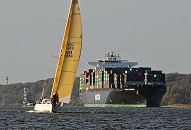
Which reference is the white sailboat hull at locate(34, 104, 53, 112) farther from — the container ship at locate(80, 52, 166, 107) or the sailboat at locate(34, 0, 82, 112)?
the container ship at locate(80, 52, 166, 107)

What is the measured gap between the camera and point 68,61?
8275 cm

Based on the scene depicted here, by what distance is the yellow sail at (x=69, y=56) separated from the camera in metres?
81.5

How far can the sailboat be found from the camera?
267 feet

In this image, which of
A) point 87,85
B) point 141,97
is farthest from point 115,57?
point 141,97

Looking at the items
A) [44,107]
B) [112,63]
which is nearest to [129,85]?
[112,63]

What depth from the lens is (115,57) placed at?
188875mm

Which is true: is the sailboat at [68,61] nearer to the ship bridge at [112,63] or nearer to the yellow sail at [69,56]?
the yellow sail at [69,56]

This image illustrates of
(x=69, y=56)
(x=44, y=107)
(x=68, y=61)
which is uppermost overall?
(x=69, y=56)

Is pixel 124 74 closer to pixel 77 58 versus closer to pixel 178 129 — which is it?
pixel 77 58

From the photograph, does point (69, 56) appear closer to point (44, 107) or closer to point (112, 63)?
point (44, 107)

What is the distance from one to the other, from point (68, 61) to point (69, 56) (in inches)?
23.6

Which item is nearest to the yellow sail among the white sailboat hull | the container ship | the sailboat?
the sailboat

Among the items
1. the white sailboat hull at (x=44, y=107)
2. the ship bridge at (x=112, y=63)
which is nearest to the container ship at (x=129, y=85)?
the ship bridge at (x=112, y=63)

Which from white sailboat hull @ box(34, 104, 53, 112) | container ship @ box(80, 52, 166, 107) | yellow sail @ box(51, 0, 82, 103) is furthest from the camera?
container ship @ box(80, 52, 166, 107)
